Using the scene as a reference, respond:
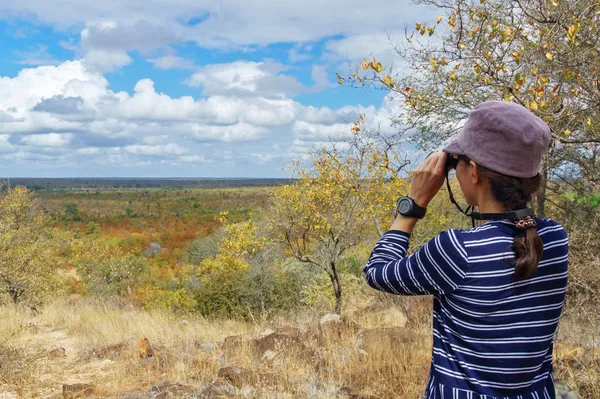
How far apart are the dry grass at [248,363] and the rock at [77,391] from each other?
100mm

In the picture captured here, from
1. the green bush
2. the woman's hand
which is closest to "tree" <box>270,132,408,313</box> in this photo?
the woman's hand

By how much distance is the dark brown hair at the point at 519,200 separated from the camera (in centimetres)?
132

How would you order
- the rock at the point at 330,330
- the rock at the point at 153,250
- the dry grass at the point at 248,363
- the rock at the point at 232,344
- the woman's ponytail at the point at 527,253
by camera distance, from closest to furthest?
the woman's ponytail at the point at 527,253
the dry grass at the point at 248,363
the rock at the point at 232,344
the rock at the point at 330,330
the rock at the point at 153,250

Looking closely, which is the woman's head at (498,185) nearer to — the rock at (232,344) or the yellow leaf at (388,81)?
the yellow leaf at (388,81)

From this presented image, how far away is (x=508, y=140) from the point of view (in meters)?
1.36

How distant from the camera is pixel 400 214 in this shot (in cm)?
159

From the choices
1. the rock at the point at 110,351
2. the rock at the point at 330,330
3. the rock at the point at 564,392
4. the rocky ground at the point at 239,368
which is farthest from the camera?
the rock at the point at 110,351

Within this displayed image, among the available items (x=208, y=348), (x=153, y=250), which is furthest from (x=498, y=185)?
(x=153, y=250)

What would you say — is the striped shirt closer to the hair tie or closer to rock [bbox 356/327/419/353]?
the hair tie

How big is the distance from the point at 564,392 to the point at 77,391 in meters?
4.12

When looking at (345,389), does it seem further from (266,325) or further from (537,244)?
(266,325)

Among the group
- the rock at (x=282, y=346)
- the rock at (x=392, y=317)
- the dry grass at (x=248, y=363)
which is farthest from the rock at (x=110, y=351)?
the rock at (x=392, y=317)

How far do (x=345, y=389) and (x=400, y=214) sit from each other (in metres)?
2.77

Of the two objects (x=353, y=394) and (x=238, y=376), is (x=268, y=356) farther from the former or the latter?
(x=353, y=394)
